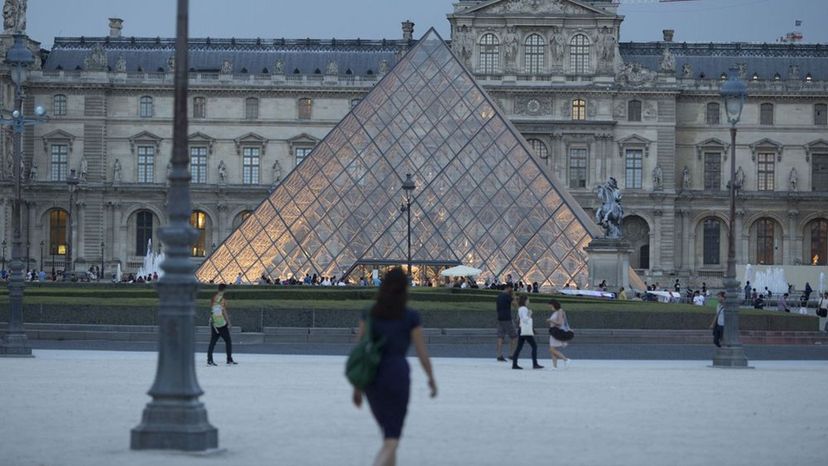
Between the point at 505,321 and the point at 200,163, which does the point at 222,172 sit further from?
the point at 505,321

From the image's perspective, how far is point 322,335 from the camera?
1298 inches

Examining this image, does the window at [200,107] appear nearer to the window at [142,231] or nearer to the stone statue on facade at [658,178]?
the window at [142,231]

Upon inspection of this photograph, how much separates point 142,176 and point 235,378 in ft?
198

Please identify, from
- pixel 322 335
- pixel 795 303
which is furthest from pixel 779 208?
pixel 322 335

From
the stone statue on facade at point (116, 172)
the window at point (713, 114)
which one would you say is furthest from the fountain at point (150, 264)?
the window at point (713, 114)

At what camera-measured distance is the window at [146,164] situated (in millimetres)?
81938

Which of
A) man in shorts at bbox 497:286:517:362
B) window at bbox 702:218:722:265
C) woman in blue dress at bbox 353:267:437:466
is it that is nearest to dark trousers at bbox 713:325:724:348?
man in shorts at bbox 497:286:517:362

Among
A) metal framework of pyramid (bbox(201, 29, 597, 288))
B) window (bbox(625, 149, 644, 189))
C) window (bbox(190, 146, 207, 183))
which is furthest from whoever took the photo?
window (bbox(190, 146, 207, 183))

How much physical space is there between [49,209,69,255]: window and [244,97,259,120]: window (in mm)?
8752

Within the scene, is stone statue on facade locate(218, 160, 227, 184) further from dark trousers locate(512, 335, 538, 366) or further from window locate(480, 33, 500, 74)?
Result: dark trousers locate(512, 335, 538, 366)

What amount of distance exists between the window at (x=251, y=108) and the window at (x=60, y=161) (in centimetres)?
771

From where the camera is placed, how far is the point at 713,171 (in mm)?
81250

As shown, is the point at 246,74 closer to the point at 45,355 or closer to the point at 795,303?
the point at 795,303

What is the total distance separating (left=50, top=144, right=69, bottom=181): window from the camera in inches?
3209
